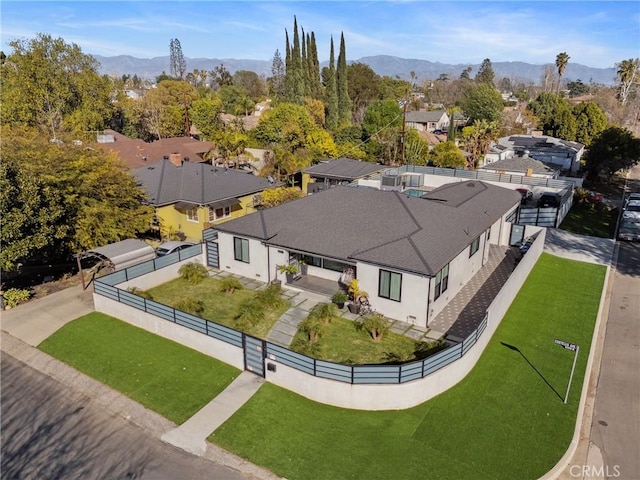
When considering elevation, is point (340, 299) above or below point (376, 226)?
below

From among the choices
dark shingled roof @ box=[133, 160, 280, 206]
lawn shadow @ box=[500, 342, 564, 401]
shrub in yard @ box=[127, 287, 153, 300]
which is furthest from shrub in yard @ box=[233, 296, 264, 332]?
dark shingled roof @ box=[133, 160, 280, 206]

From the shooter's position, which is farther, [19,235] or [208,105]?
[208,105]

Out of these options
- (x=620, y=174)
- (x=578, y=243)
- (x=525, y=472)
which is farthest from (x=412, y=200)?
(x=620, y=174)

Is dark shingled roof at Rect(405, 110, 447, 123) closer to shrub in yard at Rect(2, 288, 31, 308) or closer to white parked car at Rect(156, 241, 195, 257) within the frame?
white parked car at Rect(156, 241, 195, 257)

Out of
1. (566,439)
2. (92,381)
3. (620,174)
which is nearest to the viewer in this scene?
(566,439)

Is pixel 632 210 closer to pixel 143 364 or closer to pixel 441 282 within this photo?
pixel 441 282

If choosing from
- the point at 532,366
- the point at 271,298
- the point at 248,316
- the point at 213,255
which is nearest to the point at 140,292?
the point at 213,255

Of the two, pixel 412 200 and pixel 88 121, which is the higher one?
pixel 88 121

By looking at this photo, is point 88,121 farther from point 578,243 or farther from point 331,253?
point 578,243
